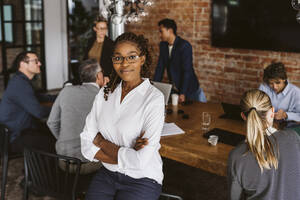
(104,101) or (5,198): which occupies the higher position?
(104,101)

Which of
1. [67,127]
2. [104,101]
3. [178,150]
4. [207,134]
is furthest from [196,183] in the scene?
[104,101]

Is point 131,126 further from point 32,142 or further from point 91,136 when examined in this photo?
point 32,142

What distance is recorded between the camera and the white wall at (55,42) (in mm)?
6824

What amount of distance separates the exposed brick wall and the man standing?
716 mm

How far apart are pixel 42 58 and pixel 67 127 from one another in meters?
4.96

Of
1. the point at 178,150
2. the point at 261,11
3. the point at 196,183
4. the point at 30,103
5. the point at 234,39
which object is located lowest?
the point at 196,183

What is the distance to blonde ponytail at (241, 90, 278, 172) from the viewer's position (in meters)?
1.53

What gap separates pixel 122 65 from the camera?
6.12 ft

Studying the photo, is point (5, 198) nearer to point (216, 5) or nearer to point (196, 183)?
point (196, 183)

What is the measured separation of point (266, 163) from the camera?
1.53 meters

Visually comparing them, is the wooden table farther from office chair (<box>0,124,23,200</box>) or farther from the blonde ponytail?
office chair (<box>0,124,23,200</box>)

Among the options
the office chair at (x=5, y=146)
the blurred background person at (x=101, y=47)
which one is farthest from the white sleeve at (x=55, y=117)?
the blurred background person at (x=101, y=47)

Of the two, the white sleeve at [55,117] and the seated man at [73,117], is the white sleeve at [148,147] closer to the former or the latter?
the seated man at [73,117]

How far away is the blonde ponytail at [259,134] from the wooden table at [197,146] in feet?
1.40
